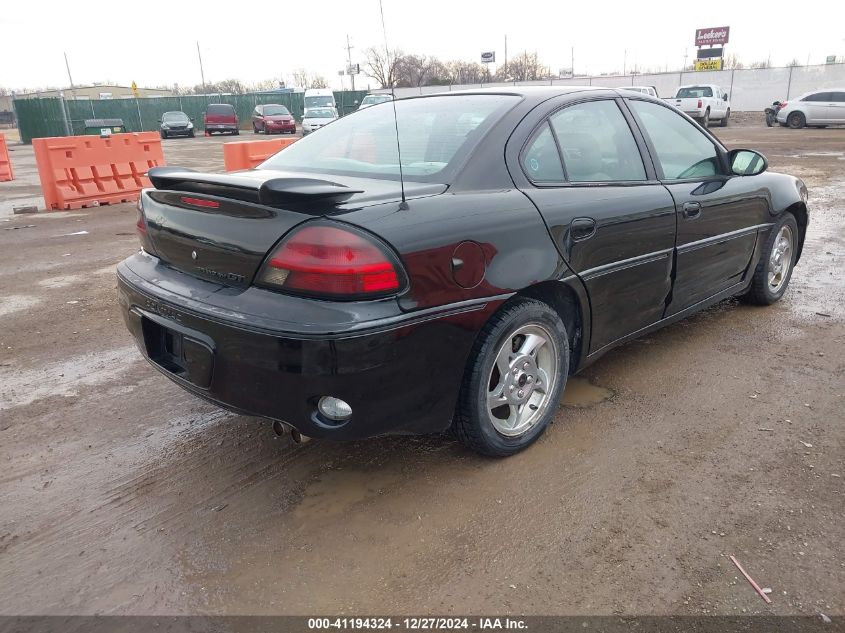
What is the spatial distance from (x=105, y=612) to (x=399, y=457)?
1.29 meters

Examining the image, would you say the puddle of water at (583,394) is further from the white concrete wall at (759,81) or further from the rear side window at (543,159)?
the white concrete wall at (759,81)

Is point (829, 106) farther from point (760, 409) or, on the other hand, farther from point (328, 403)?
point (328, 403)

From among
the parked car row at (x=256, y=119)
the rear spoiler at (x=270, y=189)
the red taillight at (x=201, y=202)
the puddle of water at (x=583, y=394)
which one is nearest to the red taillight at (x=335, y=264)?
the rear spoiler at (x=270, y=189)

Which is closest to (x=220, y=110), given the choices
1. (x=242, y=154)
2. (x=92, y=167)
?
(x=92, y=167)

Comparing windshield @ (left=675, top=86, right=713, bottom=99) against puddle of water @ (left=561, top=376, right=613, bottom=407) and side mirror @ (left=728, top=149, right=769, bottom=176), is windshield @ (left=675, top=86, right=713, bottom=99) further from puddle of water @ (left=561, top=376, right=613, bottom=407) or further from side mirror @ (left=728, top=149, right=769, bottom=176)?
puddle of water @ (left=561, top=376, right=613, bottom=407)

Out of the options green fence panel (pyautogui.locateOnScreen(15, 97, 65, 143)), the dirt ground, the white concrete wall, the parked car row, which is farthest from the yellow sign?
the dirt ground

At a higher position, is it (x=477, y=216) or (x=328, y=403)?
(x=477, y=216)

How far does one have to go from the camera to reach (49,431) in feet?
10.8

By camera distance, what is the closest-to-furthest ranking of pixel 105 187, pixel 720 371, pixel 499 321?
pixel 499 321
pixel 720 371
pixel 105 187

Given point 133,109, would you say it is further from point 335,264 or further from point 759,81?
point 335,264

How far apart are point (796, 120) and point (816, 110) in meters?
0.89

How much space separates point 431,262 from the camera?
7.93 feet

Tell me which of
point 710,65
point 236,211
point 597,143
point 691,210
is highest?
point 710,65

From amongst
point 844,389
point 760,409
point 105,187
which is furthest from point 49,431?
point 105,187
